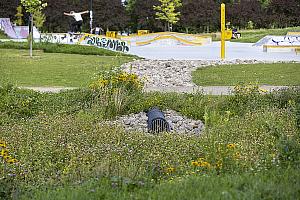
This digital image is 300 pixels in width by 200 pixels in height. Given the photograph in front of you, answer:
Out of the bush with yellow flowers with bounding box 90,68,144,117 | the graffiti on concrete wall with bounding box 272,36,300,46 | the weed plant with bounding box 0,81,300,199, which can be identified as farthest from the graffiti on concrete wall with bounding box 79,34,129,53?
the bush with yellow flowers with bounding box 90,68,144,117

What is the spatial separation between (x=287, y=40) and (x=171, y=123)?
24539 mm

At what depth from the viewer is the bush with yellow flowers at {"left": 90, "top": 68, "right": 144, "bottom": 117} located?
1029 cm

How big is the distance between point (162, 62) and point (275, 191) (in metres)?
15.8

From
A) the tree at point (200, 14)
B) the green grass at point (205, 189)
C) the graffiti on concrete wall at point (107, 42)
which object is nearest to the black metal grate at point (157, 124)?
the green grass at point (205, 189)

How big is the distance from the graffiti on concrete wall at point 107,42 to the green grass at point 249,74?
40.1 feet

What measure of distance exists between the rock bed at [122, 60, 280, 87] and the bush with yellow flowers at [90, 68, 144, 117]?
209cm

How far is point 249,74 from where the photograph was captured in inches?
642

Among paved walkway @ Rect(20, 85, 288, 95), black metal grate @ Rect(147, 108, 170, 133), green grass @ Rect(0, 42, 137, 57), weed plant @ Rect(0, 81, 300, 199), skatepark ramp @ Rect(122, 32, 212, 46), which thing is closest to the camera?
weed plant @ Rect(0, 81, 300, 199)

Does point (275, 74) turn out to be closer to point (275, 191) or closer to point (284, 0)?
point (275, 191)

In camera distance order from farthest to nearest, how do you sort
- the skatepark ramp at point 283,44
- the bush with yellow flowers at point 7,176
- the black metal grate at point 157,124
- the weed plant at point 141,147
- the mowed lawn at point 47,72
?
the skatepark ramp at point 283,44 < the mowed lawn at point 47,72 < the black metal grate at point 157,124 < the bush with yellow flowers at point 7,176 < the weed plant at point 141,147

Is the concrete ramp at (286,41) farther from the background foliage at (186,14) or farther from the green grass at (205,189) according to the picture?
the green grass at (205,189)

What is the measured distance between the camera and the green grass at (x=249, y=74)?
14.7m

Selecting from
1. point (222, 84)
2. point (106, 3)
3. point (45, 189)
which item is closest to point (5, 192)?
point (45, 189)

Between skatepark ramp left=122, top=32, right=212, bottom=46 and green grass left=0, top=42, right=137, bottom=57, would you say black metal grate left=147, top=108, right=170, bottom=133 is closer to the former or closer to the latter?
green grass left=0, top=42, right=137, bottom=57
